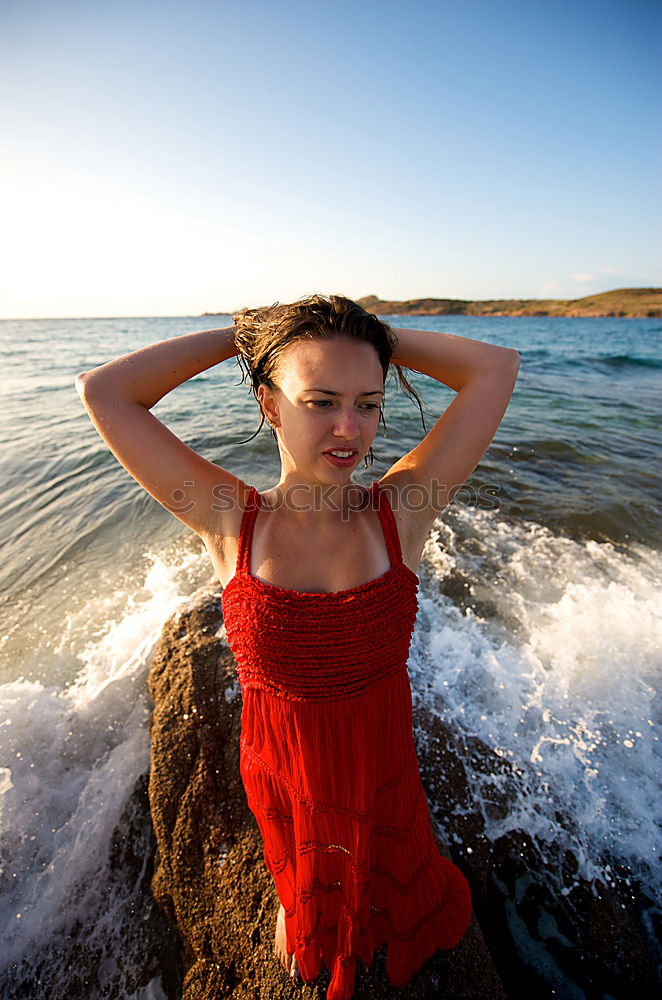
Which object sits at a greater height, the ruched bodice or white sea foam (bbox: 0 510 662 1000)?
the ruched bodice

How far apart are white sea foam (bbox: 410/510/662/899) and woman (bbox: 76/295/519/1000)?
1.08 m

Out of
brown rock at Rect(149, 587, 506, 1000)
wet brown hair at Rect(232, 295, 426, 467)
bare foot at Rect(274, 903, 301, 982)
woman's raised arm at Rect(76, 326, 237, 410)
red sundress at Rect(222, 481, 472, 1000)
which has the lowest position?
brown rock at Rect(149, 587, 506, 1000)

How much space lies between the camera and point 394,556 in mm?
1482

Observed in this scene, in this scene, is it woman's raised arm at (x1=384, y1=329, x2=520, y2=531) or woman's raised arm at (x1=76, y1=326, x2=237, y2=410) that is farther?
woman's raised arm at (x1=384, y1=329, x2=520, y2=531)

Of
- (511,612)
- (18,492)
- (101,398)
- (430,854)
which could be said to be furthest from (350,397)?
(18,492)

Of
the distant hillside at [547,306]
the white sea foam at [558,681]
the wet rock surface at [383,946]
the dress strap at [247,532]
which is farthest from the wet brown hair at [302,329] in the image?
the distant hillside at [547,306]

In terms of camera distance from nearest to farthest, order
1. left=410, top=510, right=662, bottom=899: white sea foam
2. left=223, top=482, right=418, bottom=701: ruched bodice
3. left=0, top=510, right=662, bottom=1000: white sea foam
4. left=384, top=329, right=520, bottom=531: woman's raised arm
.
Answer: left=223, top=482, right=418, bottom=701: ruched bodice
left=384, top=329, right=520, bottom=531: woman's raised arm
left=0, top=510, right=662, bottom=1000: white sea foam
left=410, top=510, right=662, bottom=899: white sea foam

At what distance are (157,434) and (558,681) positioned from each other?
341 cm

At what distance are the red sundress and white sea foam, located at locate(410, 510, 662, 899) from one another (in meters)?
0.91

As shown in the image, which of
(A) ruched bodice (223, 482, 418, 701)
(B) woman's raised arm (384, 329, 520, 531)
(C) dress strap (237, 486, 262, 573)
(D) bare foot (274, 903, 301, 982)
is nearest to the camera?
(A) ruched bodice (223, 482, 418, 701)

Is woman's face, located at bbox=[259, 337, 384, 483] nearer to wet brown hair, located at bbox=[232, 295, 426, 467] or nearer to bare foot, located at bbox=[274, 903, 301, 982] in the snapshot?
wet brown hair, located at bbox=[232, 295, 426, 467]

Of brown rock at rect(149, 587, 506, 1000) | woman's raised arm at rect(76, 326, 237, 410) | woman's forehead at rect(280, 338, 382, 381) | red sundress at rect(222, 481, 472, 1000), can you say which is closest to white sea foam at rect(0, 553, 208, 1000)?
brown rock at rect(149, 587, 506, 1000)

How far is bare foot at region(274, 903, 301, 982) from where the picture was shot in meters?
1.77

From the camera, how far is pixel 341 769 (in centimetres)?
143
